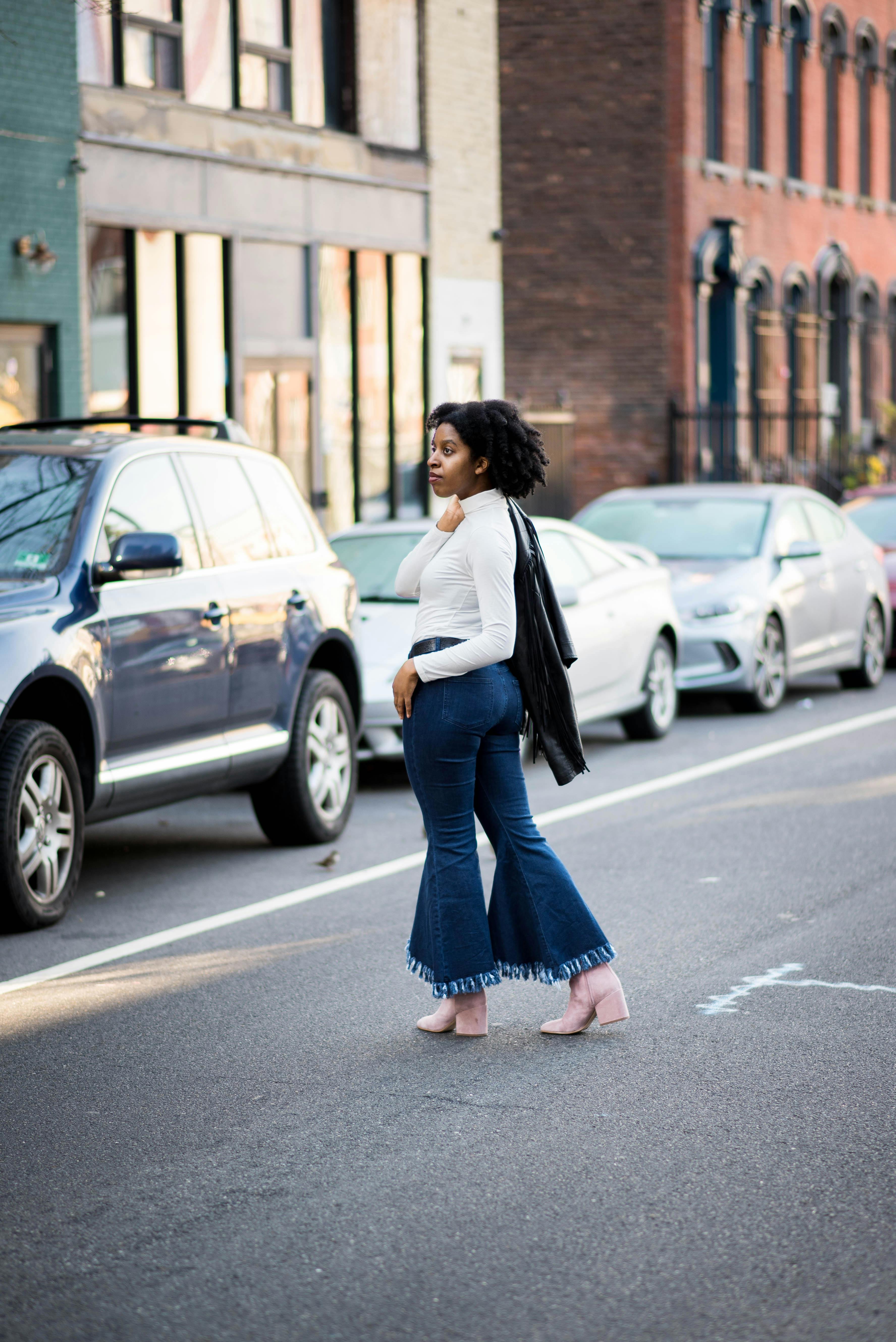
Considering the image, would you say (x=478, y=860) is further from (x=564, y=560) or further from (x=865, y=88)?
(x=865, y=88)

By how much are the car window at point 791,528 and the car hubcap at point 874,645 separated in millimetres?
1041

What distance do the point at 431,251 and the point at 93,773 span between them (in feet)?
49.8

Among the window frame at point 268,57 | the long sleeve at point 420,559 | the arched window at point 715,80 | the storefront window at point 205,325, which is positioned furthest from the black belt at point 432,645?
the arched window at point 715,80

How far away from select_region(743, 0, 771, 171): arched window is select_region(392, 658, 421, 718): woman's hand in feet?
82.6

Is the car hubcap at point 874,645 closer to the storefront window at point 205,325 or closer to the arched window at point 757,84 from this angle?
the storefront window at point 205,325

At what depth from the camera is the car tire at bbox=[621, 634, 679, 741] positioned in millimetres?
13547

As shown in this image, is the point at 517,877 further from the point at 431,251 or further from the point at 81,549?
the point at 431,251

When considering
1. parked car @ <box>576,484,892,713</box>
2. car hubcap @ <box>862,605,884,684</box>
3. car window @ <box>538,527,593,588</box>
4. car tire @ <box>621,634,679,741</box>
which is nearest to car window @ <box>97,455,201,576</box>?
car window @ <box>538,527,593,588</box>

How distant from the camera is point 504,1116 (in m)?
5.34

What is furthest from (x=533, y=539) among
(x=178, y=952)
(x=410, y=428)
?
(x=410, y=428)

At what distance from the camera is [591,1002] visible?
6.15 m

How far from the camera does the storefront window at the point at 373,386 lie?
21625 mm

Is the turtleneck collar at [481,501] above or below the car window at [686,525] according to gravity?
above

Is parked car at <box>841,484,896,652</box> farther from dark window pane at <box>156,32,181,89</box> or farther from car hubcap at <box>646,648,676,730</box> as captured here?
dark window pane at <box>156,32,181,89</box>
